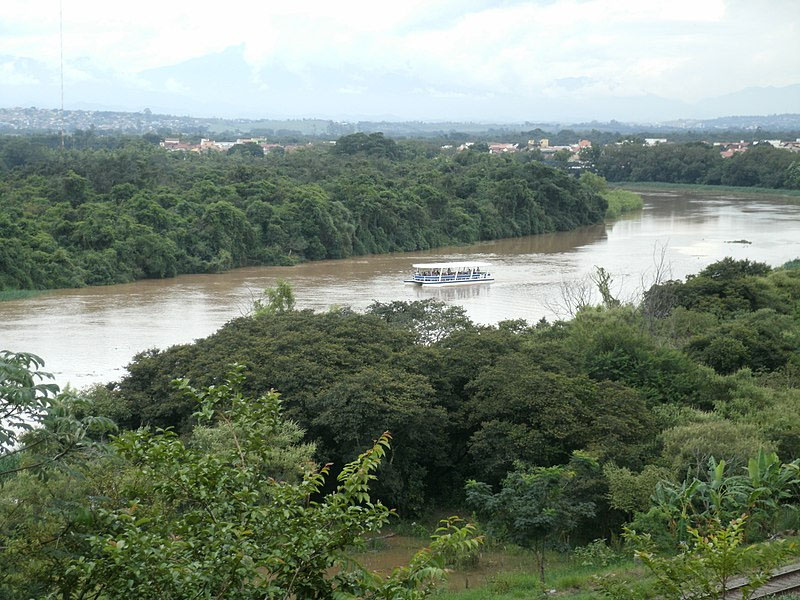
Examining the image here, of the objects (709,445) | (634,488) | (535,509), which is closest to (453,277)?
(709,445)

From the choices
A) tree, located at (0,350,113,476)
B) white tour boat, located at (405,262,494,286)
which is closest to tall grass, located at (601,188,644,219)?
white tour boat, located at (405,262,494,286)

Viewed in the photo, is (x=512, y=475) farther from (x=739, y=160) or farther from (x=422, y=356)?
(x=739, y=160)

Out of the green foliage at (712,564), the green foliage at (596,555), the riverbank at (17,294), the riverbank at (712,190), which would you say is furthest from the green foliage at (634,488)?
the riverbank at (712,190)

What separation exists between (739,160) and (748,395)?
50862 mm

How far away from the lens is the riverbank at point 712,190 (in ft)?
181

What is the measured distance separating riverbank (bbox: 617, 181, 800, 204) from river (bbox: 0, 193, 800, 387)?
1101cm

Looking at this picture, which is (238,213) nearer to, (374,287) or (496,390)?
(374,287)

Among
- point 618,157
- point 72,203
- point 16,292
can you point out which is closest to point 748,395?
point 16,292

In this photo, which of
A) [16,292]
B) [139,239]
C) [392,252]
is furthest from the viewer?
[392,252]

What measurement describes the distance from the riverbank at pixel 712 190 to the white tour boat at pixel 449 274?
96.3 ft

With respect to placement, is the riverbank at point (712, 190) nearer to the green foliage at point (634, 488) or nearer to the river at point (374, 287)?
the river at point (374, 287)

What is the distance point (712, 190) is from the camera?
59.7 metres

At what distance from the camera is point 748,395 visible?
43.0ft

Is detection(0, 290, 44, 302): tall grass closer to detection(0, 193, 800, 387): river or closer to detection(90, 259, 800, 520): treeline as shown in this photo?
detection(0, 193, 800, 387): river
